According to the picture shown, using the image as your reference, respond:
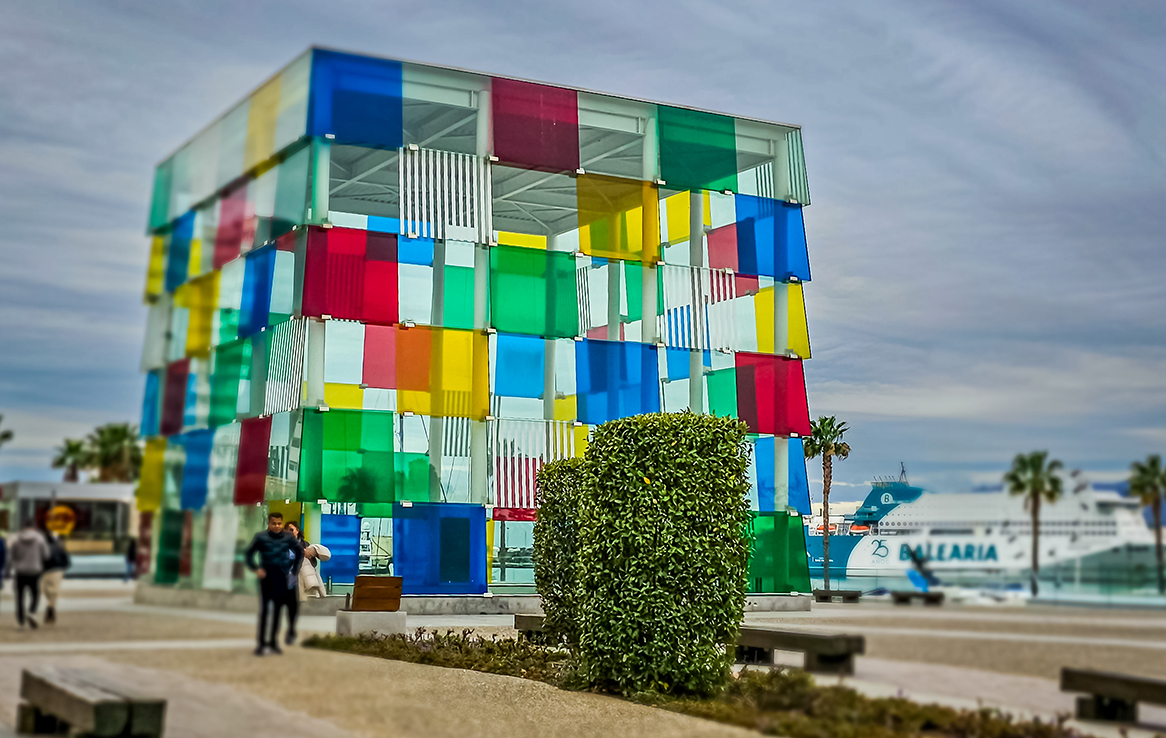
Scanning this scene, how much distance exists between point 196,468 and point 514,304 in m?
14.8

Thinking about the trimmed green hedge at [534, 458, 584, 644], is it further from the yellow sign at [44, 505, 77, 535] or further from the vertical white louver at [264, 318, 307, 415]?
the yellow sign at [44, 505, 77, 535]

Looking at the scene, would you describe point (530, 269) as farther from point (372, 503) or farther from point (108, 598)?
point (108, 598)

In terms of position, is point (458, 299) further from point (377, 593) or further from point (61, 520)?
point (61, 520)

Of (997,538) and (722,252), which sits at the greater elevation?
(722,252)

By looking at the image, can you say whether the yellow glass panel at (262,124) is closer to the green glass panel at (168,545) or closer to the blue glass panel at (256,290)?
the blue glass panel at (256,290)

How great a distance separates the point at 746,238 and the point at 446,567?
30.9ft

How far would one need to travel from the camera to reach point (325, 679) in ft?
26.5

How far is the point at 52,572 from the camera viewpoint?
762 cm

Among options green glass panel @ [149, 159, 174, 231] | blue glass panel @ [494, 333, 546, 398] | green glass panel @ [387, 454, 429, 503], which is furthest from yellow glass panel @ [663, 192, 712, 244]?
green glass panel @ [149, 159, 174, 231]

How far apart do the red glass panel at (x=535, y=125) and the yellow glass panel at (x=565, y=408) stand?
176 inches

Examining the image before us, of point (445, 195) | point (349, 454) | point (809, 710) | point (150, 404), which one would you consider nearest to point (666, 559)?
point (809, 710)

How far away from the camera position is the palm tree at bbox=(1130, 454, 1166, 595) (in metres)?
7.70

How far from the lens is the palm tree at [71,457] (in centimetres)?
767

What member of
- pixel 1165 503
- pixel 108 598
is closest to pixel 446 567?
pixel 108 598
